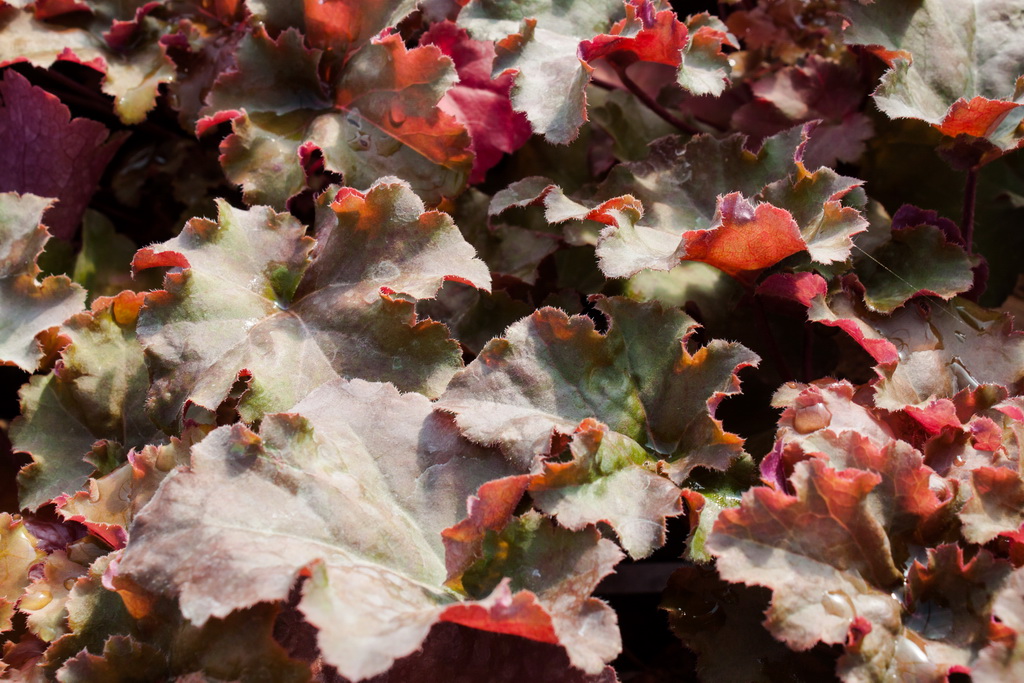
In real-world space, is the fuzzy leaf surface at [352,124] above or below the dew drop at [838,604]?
above

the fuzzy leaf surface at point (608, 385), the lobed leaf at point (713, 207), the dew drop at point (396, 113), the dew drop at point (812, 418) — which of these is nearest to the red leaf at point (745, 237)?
the lobed leaf at point (713, 207)

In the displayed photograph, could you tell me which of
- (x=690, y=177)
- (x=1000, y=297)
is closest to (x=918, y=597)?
(x=690, y=177)

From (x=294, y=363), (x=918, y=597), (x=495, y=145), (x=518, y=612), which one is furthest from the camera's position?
(x=495, y=145)

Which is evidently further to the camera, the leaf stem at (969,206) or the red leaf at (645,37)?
the leaf stem at (969,206)

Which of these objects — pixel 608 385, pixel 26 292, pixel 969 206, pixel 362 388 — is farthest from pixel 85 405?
pixel 969 206

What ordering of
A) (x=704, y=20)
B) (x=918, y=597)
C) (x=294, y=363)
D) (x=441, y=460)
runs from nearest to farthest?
(x=918, y=597) → (x=441, y=460) → (x=294, y=363) → (x=704, y=20)

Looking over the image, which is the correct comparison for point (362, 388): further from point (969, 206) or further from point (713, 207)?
point (969, 206)

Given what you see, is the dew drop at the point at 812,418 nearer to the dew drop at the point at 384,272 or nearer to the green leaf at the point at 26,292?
the dew drop at the point at 384,272

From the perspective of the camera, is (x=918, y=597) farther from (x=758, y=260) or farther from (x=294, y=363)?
(x=294, y=363)
